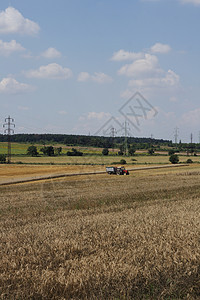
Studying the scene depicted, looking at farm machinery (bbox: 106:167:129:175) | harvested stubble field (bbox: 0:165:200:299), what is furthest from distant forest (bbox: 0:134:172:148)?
harvested stubble field (bbox: 0:165:200:299)

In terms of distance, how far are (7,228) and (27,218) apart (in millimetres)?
2215

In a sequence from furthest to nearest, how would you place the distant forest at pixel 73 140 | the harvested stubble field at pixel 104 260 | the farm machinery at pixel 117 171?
the distant forest at pixel 73 140 < the farm machinery at pixel 117 171 < the harvested stubble field at pixel 104 260

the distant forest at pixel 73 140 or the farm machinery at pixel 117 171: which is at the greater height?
the distant forest at pixel 73 140

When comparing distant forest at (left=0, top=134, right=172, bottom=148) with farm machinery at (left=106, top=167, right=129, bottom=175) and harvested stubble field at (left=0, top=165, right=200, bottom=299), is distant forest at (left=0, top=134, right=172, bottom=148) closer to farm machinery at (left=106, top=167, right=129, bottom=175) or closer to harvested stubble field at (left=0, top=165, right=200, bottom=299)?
farm machinery at (left=106, top=167, right=129, bottom=175)

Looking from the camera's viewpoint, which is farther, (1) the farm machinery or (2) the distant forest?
(2) the distant forest

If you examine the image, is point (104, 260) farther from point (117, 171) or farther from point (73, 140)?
point (73, 140)

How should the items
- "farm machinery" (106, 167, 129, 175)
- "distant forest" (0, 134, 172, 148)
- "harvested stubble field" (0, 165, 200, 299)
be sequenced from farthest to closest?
"distant forest" (0, 134, 172, 148)
"farm machinery" (106, 167, 129, 175)
"harvested stubble field" (0, 165, 200, 299)

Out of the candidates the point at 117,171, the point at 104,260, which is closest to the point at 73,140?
the point at 117,171

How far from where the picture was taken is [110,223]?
10.7 meters

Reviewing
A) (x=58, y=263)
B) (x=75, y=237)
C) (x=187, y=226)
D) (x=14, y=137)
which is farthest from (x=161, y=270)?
(x=14, y=137)

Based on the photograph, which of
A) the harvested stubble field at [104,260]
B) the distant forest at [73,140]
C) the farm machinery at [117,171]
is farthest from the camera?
the distant forest at [73,140]

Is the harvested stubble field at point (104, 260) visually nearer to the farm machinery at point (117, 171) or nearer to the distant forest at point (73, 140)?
the farm machinery at point (117, 171)

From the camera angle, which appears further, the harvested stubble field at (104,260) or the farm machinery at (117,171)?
the farm machinery at (117,171)

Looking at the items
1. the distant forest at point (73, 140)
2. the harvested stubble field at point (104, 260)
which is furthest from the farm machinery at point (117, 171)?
the distant forest at point (73, 140)
